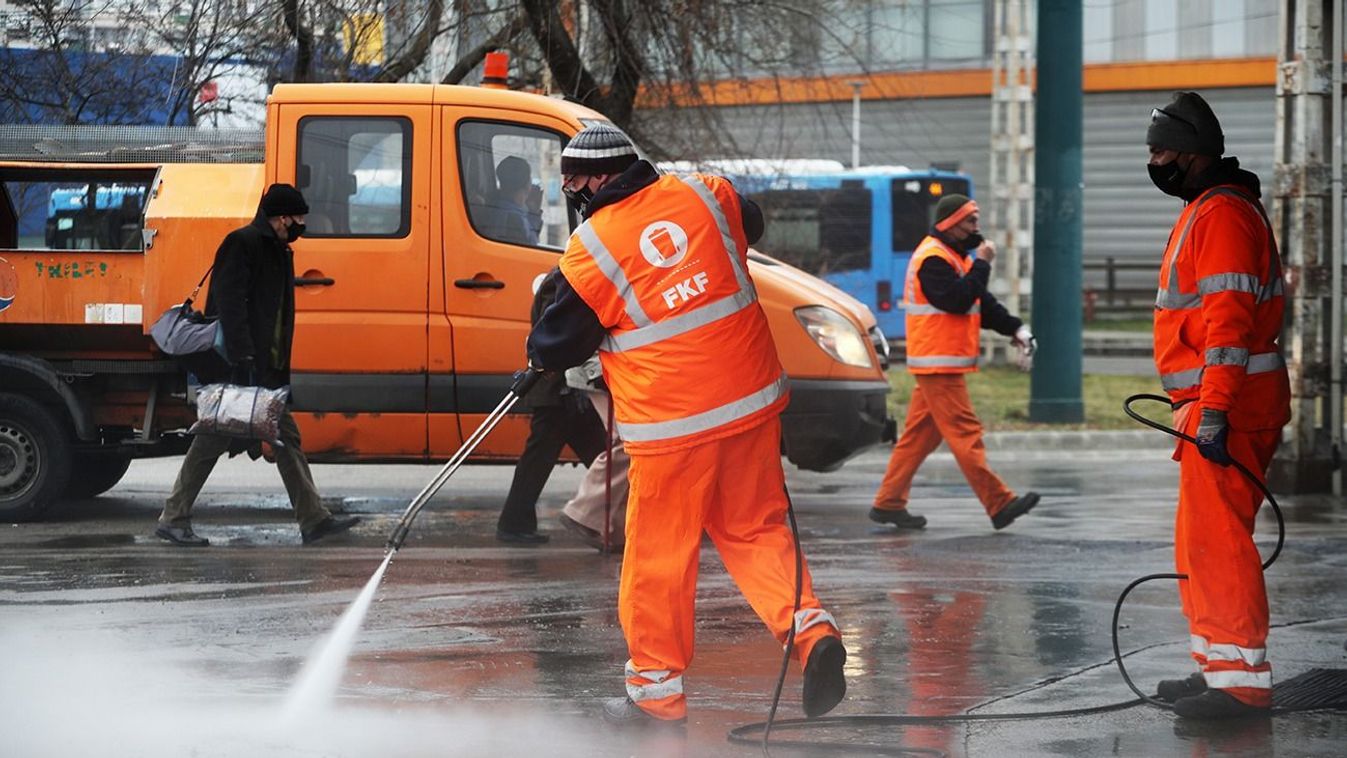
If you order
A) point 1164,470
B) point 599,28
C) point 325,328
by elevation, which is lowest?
point 1164,470

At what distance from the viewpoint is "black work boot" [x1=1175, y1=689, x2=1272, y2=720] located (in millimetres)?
5648

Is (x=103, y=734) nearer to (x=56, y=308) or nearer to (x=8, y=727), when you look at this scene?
(x=8, y=727)

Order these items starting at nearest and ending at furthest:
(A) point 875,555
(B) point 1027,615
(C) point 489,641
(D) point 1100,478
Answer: (C) point 489,641 < (B) point 1027,615 < (A) point 875,555 < (D) point 1100,478

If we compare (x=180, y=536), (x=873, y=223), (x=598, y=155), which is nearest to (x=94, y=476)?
(x=180, y=536)

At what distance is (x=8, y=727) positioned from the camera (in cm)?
546

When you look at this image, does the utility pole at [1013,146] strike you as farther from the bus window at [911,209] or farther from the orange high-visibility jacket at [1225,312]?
the orange high-visibility jacket at [1225,312]

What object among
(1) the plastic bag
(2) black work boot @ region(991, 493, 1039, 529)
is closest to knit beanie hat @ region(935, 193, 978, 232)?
(2) black work boot @ region(991, 493, 1039, 529)

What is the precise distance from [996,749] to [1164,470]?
8567 mm

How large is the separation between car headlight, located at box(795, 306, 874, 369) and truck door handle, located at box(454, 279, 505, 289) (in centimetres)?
158

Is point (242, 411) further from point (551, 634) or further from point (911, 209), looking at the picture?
point (911, 209)

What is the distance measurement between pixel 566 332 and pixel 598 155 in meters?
0.54

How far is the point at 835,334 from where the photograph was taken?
1015 cm

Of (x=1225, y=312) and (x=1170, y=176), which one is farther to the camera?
(x=1170, y=176)

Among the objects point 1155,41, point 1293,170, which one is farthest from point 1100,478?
point 1155,41
